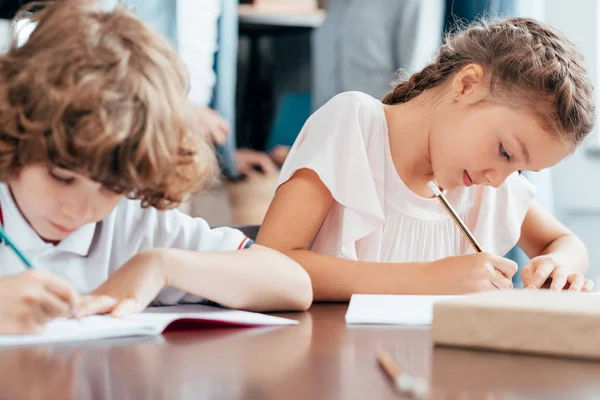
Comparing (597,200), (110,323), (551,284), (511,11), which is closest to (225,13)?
(511,11)

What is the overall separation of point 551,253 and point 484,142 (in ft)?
0.96

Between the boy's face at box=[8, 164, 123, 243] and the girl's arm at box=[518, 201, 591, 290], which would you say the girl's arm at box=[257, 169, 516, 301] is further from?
the boy's face at box=[8, 164, 123, 243]

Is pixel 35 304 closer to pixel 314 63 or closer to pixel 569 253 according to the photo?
pixel 569 253

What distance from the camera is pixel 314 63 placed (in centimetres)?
340

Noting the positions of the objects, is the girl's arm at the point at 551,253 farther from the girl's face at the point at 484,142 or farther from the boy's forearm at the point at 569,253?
the girl's face at the point at 484,142

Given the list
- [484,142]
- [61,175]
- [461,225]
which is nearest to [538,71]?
[484,142]

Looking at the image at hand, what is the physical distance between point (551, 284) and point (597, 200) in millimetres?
2157

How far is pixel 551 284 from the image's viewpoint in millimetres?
1206

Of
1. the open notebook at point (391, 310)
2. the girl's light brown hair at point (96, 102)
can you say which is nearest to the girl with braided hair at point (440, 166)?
the open notebook at point (391, 310)

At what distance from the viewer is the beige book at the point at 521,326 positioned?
2.33ft

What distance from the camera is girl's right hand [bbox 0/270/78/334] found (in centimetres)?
75

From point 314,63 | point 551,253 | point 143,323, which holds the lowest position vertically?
point 314,63

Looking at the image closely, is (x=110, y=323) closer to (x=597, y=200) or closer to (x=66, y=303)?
(x=66, y=303)

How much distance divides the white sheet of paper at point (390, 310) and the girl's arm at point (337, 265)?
88 millimetres
